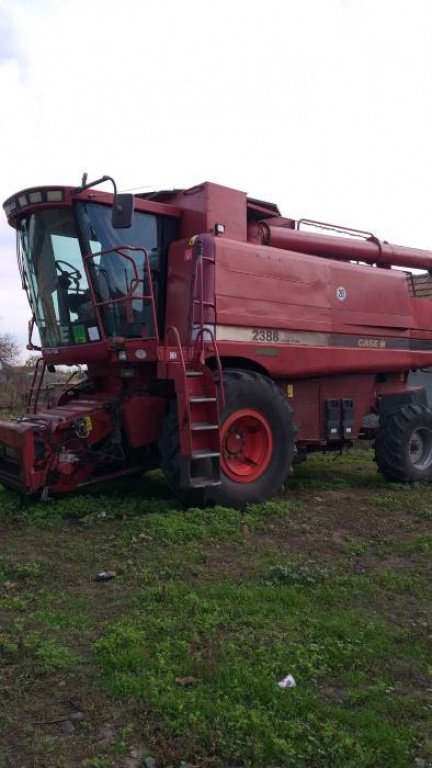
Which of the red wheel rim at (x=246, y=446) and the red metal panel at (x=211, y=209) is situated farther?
the red metal panel at (x=211, y=209)

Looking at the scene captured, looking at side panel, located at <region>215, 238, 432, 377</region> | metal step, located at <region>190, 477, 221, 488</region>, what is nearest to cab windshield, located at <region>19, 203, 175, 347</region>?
side panel, located at <region>215, 238, 432, 377</region>

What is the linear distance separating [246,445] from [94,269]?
253 cm

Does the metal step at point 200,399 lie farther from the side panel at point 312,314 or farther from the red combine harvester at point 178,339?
the side panel at point 312,314

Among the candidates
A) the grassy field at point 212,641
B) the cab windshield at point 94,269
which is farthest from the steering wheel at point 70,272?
the grassy field at point 212,641

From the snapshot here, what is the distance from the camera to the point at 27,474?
21.7 feet

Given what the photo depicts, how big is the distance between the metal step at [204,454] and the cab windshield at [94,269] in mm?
1582

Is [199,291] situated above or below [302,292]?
below

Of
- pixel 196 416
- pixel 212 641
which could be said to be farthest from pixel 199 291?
pixel 212 641

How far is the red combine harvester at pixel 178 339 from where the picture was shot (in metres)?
6.77

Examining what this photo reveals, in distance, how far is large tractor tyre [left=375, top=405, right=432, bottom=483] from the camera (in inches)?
348

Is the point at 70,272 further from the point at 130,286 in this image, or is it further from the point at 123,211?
the point at 123,211

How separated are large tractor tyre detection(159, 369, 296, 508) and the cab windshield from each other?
1.22 m

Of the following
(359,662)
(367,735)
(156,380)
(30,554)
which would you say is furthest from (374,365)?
(367,735)

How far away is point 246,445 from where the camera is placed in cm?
748
